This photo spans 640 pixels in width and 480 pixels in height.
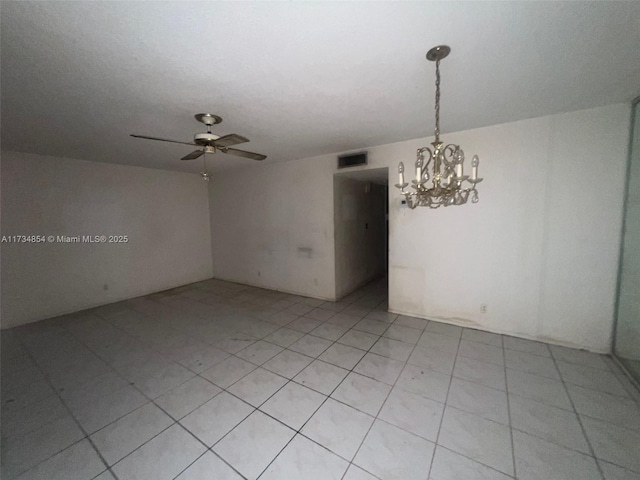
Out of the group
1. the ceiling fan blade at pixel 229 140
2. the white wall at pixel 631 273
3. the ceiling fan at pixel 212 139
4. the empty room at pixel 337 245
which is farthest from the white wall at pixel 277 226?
the white wall at pixel 631 273

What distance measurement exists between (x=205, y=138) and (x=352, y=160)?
220 centimetres

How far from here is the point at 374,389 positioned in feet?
6.60

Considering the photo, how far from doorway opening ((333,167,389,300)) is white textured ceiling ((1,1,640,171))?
1523 millimetres

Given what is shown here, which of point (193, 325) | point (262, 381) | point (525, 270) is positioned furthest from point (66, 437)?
point (525, 270)

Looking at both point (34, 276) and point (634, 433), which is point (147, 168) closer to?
point (34, 276)

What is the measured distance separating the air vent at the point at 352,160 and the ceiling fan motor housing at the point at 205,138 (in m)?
2.08

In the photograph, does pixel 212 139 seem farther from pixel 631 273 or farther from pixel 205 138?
pixel 631 273

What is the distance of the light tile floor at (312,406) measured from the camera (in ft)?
4.59

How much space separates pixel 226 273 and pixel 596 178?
6.23 meters

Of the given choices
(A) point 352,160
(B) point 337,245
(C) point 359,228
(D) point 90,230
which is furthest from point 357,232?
(D) point 90,230

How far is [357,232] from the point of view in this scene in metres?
4.73

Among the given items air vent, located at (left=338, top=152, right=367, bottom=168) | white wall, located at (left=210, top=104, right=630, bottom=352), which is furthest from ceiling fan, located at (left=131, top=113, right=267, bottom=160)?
white wall, located at (left=210, top=104, right=630, bottom=352)

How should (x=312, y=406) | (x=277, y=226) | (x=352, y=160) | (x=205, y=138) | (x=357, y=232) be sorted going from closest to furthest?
1. (x=312, y=406)
2. (x=205, y=138)
3. (x=352, y=160)
4. (x=277, y=226)
5. (x=357, y=232)

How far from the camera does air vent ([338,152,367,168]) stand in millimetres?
3510
